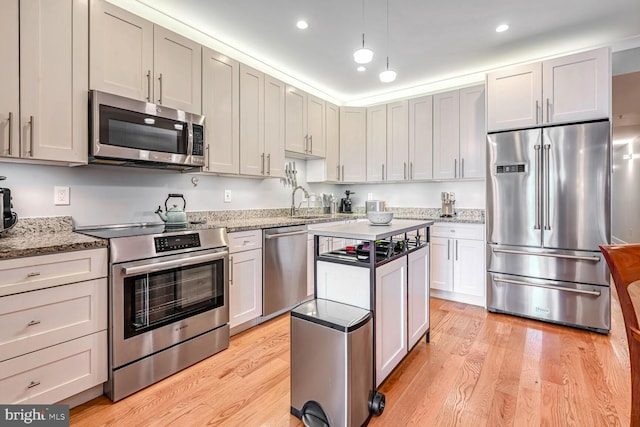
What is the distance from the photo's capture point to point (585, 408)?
1.68m

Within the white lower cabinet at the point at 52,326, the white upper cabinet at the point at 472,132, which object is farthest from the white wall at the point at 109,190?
the white upper cabinet at the point at 472,132

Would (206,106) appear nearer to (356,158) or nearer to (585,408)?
(356,158)

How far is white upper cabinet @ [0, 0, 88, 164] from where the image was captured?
165 centimetres

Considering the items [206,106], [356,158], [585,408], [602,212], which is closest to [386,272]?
[585,408]

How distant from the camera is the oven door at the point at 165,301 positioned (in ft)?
5.84

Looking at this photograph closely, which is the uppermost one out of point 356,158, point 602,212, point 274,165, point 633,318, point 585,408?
point 356,158

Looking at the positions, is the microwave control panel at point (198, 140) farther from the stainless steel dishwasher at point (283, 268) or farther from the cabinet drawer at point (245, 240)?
the stainless steel dishwasher at point (283, 268)

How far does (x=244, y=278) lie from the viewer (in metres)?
2.60

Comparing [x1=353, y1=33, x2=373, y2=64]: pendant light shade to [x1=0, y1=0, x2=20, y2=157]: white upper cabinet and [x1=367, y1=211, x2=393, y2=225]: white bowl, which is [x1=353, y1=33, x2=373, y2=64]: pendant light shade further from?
[x1=0, y1=0, x2=20, y2=157]: white upper cabinet

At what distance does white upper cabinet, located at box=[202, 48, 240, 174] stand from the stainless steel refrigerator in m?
2.54

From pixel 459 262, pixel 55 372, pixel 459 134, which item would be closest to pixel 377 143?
pixel 459 134

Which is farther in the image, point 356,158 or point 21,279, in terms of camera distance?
point 356,158

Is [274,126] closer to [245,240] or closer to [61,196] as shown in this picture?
[245,240]

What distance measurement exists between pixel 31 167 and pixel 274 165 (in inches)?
75.2
